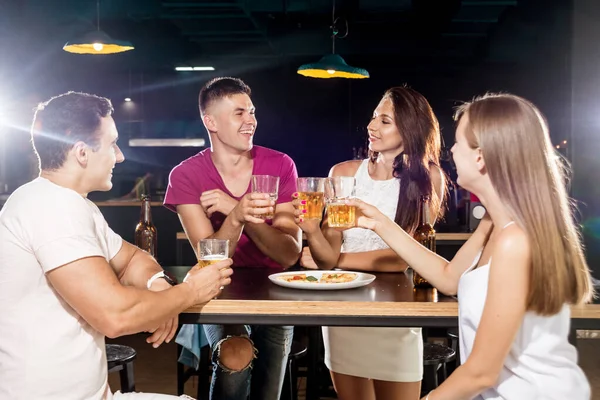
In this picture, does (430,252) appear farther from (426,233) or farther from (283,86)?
(283,86)

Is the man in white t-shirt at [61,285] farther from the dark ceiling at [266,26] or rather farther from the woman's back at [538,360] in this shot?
the dark ceiling at [266,26]

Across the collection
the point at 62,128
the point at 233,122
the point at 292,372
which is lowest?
the point at 292,372

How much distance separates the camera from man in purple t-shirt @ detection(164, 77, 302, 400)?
244 cm

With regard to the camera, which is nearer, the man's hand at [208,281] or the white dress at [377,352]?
the man's hand at [208,281]

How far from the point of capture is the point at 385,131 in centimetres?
279

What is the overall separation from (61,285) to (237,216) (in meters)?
0.92

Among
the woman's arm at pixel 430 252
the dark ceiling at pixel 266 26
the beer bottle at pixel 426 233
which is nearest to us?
the woman's arm at pixel 430 252

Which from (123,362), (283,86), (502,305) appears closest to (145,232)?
(123,362)

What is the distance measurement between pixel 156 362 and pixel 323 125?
6.31m

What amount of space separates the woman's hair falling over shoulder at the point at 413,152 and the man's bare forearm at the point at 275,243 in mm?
451

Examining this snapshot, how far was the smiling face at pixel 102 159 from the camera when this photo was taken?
183 cm

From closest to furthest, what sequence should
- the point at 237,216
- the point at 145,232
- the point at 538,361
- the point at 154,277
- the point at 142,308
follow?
the point at 538,361, the point at 142,308, the point at 154,277, the point at 237,216, the point at 145,232

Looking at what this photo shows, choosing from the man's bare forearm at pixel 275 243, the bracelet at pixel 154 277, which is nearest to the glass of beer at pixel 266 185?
the man's bare forearm at pixel 275 243

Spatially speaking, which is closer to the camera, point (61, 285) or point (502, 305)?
point (502, 305)
